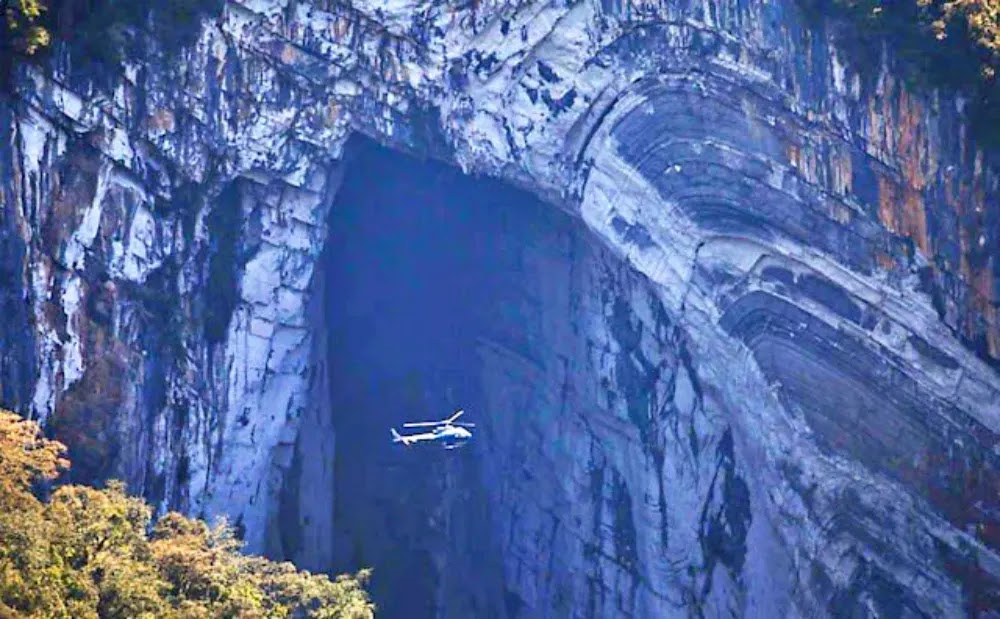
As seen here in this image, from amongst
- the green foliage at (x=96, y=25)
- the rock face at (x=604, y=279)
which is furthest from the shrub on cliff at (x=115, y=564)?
the green foliage at (x=96, y=25)

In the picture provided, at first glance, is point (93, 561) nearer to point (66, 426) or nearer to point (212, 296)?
point (66, 426)

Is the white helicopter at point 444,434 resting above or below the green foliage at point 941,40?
below

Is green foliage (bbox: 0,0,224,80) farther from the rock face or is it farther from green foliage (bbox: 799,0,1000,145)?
green foliage (bbox: 799,0,1000,145)

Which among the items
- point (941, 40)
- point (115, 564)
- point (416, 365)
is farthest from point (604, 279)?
point (115, 564)

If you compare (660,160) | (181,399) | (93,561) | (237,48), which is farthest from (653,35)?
(93,561)

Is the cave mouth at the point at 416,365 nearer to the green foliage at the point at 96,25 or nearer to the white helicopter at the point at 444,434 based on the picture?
the white helicopter at the point at 444,434

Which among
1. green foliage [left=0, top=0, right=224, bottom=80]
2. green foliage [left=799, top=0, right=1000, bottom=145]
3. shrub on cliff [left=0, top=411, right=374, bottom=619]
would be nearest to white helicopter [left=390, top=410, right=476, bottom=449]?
shrub on cliff [left=0, top=411, right=374, bottom=619]
